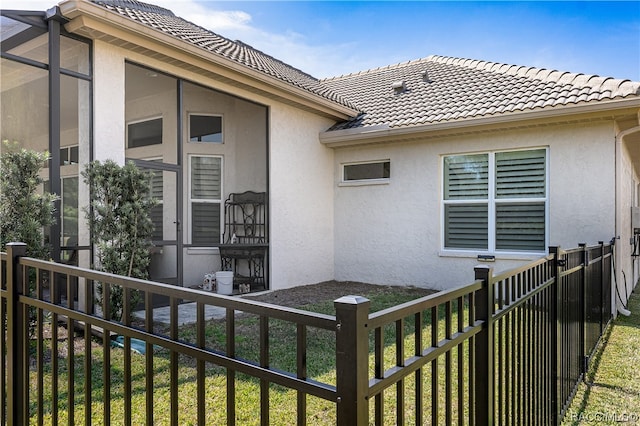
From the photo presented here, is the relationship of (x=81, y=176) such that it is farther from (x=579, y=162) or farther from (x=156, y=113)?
(x=579, y=162)

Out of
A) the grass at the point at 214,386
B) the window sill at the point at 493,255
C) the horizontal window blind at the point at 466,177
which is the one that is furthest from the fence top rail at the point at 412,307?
the horizontal window blind at the point at 466,177

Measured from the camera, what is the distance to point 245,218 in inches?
355

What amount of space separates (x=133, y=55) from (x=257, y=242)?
4.24m

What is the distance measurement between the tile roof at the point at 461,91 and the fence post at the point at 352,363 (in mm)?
6998

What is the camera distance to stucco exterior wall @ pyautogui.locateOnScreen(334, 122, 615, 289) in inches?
271

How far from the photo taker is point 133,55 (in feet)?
19.4

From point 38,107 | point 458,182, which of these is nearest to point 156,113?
point 38,107

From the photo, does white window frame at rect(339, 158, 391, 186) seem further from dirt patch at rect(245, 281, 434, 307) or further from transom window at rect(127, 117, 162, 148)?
transom window at rect(127, 117, 162, 148)

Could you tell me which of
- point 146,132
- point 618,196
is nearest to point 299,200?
point 146,132

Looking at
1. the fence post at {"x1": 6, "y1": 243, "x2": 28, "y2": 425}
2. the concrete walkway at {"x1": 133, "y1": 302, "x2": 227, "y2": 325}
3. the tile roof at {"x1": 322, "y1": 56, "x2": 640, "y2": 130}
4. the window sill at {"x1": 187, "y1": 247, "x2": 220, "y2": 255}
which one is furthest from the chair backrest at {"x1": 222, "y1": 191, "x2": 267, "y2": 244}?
the fence post at {"x1": 6, "y1": 243, "x2": 28, "y2": 425}

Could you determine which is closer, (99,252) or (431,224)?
(99,252)

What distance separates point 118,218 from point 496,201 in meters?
6.41

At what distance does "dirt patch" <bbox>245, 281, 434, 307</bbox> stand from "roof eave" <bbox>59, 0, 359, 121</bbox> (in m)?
3.82

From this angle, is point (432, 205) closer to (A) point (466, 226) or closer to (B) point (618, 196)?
(A) point (466, 226)
